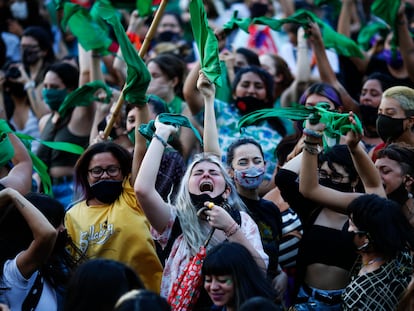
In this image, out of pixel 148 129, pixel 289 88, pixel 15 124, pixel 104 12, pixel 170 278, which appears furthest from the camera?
pixel 15 124

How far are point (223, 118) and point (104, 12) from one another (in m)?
1.27

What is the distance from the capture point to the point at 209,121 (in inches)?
247

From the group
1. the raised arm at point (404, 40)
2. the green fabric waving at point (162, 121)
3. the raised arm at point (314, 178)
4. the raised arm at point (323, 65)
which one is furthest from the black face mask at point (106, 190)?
the raised arm at point (404, 40)

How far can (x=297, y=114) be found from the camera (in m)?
5.96

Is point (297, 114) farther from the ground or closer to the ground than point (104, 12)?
closer to the ground

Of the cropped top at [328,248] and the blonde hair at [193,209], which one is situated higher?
the blonde hair at [193,209]

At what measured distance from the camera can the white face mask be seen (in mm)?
11302

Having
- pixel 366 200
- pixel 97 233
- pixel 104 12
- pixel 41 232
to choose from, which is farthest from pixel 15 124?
pixel 366 200

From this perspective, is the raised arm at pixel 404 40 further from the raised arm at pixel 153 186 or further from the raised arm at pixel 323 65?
the raised arm at pixel 153 186

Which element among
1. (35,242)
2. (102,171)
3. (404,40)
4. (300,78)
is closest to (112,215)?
(102,171)

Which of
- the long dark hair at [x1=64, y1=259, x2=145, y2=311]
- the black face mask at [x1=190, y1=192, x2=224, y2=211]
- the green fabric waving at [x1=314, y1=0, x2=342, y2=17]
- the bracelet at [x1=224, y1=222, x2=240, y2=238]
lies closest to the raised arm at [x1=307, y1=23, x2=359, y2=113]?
the green fabric waving at [x1=314, y1=0, x2=342, y2=17]

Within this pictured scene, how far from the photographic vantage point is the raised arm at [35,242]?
213 inches

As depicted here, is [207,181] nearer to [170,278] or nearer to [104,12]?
[170,278]

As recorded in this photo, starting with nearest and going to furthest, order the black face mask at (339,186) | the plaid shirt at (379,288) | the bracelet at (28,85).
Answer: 1. the plaid shirt at (379,288)
2. the black face mask at (339,186)
3. the bracelet at (28,85)
